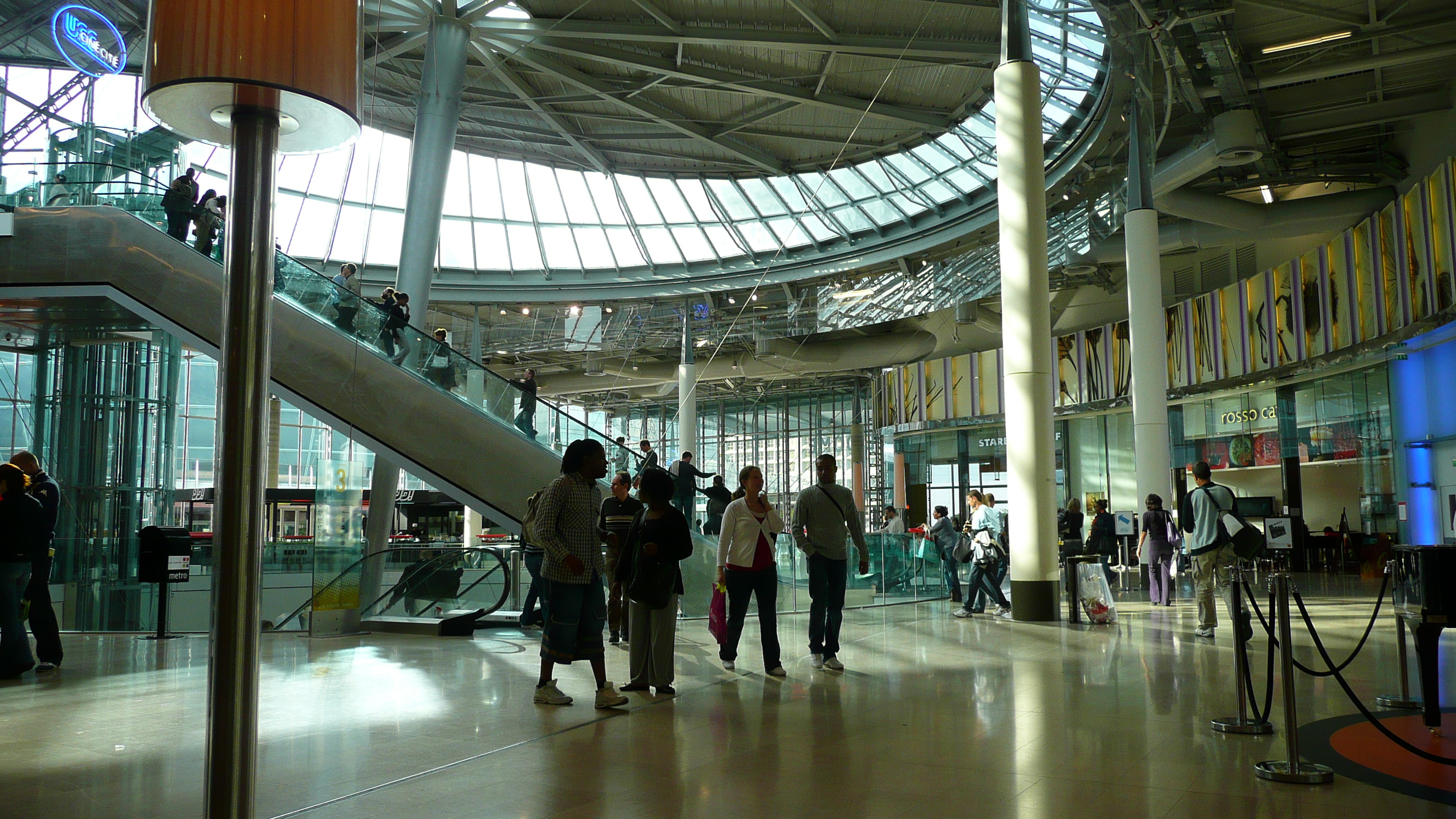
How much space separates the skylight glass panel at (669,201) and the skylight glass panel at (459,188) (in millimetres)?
5410

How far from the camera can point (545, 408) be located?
48.4ft

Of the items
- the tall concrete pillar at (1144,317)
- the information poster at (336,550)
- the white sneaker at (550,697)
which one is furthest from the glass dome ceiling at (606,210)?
the white sneaker at (550,697)

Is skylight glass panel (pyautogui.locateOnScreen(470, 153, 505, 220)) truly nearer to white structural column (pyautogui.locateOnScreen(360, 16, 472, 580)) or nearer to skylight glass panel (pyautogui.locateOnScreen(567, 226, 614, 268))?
skylight glass panel (pyautogui.locateOnScreen(567, 226, 614, 268))

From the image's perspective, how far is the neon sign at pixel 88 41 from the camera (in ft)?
59.9

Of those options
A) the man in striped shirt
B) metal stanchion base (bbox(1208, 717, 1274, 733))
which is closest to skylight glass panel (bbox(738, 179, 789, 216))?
the man in striped shirt

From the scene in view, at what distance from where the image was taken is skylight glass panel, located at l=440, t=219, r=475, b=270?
31.9 meters

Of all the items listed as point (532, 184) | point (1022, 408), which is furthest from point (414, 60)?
point (1022, 408)

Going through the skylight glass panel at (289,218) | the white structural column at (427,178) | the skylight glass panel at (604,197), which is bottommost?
the white structural column at (427,178)

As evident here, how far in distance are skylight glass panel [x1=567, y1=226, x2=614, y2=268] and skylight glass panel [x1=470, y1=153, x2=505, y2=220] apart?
251 centimetres

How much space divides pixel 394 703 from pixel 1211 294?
2403 cm

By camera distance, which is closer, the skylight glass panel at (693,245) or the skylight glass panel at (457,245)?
the skylight glass panel at (693,245)

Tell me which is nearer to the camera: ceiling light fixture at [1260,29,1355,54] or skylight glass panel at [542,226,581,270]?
ceiling light fixture at [1260,29,1355,54]

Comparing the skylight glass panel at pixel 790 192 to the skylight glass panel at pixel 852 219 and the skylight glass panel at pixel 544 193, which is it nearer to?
the skylight glass panel at pixel 852 219

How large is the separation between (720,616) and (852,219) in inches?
870
